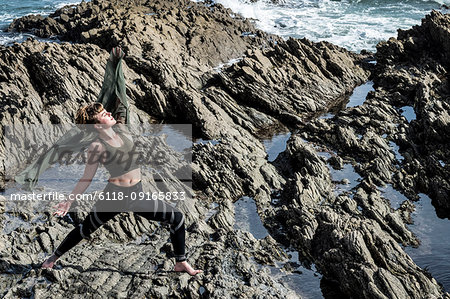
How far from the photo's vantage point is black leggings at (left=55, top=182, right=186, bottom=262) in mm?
6234

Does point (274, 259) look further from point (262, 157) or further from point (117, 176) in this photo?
point (262, 157)

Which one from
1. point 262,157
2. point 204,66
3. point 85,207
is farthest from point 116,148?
Result: point 204,66

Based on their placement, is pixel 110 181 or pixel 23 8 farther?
pixel 23 8

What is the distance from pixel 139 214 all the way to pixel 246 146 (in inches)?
267

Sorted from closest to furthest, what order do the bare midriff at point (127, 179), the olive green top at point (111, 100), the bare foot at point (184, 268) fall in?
the olive green top at point (111, 100) → the bare midriff at point (127, 179) → the bare foot at point (184, 268)

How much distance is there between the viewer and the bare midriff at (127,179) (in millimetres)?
6074

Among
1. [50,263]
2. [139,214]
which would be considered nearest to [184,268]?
[139,214]

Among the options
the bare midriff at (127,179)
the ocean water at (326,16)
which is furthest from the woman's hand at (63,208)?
the ocean water at (326,16)

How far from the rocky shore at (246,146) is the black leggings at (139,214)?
1.94 feet

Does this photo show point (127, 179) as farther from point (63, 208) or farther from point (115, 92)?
point (115, 92)

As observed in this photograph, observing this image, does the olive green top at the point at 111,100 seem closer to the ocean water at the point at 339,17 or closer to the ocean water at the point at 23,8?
the ocean water at the point at 339,17

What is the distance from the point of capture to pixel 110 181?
6.14 meters

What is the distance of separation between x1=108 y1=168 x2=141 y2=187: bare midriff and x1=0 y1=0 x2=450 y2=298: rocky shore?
177 cm

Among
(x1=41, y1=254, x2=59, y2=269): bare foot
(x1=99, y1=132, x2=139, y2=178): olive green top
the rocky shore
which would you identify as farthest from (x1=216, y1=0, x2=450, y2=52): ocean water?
(x1=41, y1=254, x2=59, y2=269): bare foot
